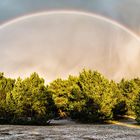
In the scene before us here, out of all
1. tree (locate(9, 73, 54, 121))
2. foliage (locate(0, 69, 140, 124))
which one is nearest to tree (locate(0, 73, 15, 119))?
foliage (locate(0, 69, 140, 124))

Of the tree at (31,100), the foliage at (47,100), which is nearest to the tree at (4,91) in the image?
the foliage at (47,100)

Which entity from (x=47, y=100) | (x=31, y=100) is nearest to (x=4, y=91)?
(x=31, y=100)

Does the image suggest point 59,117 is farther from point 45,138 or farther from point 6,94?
point 45,138

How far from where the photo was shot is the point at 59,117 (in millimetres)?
78125

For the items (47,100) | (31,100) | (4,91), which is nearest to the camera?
(31,100)

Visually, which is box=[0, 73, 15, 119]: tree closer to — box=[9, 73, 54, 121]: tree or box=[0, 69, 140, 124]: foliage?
box=[0, 69, 140, 124]: foliage

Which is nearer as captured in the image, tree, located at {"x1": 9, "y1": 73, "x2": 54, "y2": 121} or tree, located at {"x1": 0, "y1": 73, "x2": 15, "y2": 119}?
tree, located at {"x1": 9, "y1": 73, "x2": 54, "y2": 121}

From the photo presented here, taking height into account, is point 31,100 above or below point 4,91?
below

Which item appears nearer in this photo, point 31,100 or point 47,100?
point 31,100

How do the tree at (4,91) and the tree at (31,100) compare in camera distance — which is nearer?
the tree at (31,100)

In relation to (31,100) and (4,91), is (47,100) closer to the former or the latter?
(31,100)

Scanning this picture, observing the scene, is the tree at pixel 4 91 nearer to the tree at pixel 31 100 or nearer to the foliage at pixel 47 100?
the foliage at pixel 47 100

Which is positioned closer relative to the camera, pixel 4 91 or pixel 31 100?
pixel 31 100

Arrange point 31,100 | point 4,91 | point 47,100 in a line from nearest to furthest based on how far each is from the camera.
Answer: point 31,100 < point 47,100 < point 4,91
